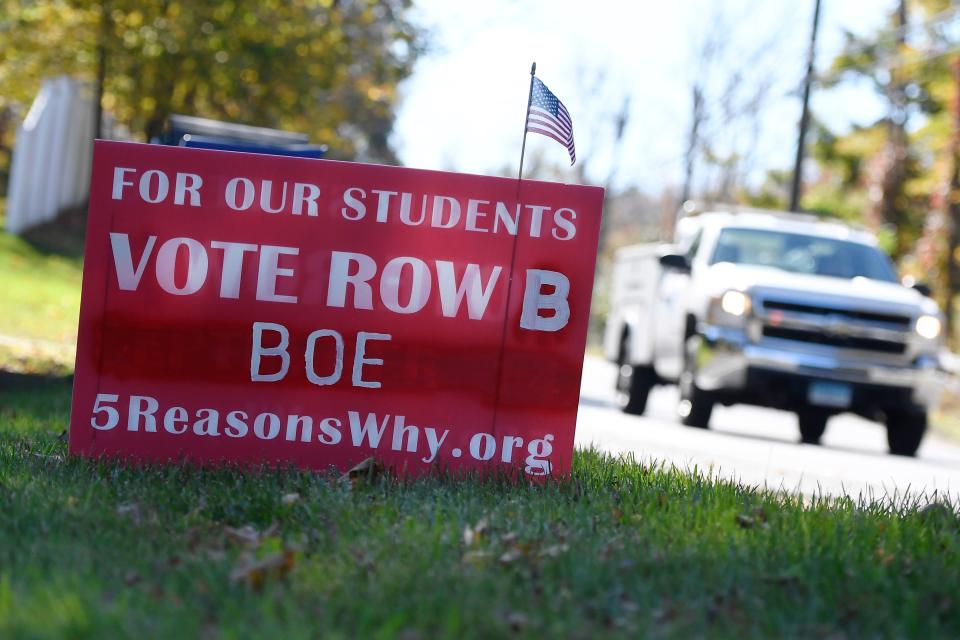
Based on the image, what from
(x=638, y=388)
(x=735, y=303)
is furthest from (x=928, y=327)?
(x=638, y=388)

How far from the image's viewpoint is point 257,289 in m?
6.84

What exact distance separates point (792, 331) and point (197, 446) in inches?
338

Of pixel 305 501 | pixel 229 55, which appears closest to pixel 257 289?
pixel 305 501

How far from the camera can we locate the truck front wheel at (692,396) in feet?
49.4

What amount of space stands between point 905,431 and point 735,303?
2.19m

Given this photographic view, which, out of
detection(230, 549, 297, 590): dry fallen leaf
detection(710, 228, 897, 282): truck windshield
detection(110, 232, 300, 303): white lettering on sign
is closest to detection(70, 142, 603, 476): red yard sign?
detection(110, 232, 300, 303): white lettering on sign

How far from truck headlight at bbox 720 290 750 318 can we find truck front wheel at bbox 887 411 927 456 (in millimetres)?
1876

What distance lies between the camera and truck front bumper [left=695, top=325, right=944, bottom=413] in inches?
561

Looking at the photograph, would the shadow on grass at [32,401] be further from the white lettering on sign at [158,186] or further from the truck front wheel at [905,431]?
the truck front wheel at [905,431]

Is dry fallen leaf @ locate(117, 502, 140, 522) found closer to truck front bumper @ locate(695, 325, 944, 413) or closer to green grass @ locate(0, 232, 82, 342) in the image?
truck front bumper @ locate(695, 325, 944, 413)

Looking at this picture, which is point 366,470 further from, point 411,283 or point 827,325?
point 827,325

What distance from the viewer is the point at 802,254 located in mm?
15602

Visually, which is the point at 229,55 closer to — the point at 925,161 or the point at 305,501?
the point at 305,501

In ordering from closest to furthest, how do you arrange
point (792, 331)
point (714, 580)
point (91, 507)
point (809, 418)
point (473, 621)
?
point (473, 621)
point (714, 580)
point (91, 507)
point (792, 331)
point (809, 418)
